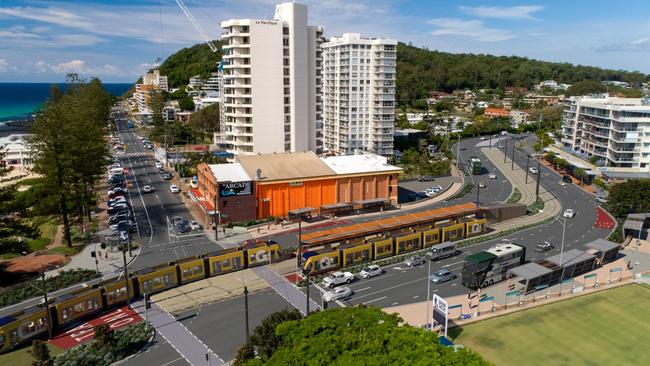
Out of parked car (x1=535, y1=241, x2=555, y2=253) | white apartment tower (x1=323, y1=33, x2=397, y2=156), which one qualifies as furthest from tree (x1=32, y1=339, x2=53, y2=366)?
white apartment tower (x1=323, y1=33, x2=397, y2=156)

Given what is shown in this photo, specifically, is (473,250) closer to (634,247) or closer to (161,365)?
(634,247)

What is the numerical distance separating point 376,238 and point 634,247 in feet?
107

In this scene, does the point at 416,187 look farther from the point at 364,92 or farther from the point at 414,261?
the point at 414,261

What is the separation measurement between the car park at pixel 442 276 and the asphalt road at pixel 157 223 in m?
25.1

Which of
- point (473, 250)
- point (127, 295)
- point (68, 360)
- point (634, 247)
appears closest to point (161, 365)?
point (68, 360)

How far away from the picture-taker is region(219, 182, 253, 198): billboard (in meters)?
60.5

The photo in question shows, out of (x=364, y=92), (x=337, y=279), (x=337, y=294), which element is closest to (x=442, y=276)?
(x=337, y=279)

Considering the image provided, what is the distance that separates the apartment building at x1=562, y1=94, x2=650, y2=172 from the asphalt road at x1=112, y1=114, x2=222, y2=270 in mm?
78446

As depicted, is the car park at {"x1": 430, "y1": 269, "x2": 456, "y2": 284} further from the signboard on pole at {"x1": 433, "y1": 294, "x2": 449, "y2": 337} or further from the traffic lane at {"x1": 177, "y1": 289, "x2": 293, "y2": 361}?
the traffic lane at {"x1": 177, "y1": 289, "x2": 293, "y2": 361}

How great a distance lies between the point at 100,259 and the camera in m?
50.4

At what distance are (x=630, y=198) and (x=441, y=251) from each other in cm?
3273

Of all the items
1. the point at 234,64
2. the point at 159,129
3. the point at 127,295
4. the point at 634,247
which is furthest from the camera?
the point at 159,129

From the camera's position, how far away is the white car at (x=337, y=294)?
40.7 metres

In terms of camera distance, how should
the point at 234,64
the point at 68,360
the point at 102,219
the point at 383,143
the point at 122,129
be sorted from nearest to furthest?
the point at 68,360, the point at 102,219, the point at 234,64, the point at 383,143, the point at 122,129
